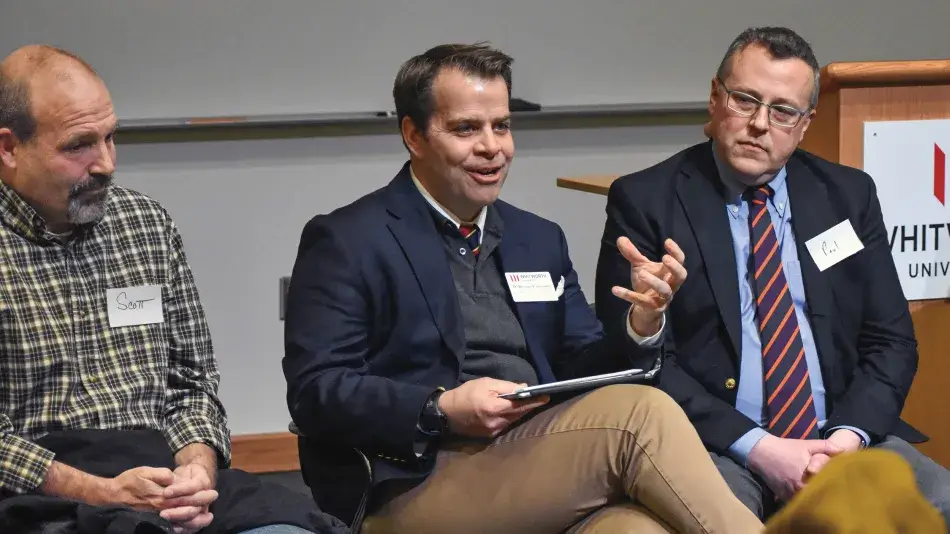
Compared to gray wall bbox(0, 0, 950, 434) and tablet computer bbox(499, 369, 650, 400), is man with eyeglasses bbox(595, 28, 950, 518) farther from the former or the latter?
gray wall bbox(0, 0, 950, 434)

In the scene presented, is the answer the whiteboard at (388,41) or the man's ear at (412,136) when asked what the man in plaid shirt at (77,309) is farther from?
the whiteboard at (388,41)

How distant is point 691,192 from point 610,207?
0.63ft

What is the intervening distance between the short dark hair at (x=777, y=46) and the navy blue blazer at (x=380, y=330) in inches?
27.4

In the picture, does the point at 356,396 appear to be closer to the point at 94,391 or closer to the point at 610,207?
the point at 94,391

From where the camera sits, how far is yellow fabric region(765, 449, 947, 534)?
1.12 metres

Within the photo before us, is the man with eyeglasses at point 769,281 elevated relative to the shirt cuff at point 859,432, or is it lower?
elevated

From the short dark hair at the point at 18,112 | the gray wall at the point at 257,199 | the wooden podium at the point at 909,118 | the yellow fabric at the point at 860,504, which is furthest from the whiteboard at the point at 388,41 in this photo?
the yellow fabric at the point at 860,504

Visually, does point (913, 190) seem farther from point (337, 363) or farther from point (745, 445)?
point (337, 363)

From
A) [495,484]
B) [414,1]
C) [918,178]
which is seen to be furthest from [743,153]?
[414,1]

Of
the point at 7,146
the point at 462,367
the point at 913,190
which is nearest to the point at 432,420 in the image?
the point at 462,367

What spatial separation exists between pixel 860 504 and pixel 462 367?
137 cm

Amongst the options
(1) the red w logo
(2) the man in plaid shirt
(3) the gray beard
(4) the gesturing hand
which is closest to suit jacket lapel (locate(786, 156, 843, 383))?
(1) the red w logo

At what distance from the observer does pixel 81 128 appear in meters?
2.35

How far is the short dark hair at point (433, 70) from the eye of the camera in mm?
2537
